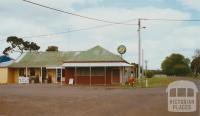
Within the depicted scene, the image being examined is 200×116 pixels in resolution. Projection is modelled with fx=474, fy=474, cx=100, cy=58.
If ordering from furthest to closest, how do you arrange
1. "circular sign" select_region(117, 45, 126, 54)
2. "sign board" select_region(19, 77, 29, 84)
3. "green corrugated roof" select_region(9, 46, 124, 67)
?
"sign board" select_region(19, 77, 29, 84) < "circular sign" select_region(117, 45, 126, 54) < "green corrugated roof" select_region(9, 46, 124, 67)

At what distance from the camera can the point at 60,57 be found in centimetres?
6500

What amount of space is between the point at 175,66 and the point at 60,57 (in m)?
90.8

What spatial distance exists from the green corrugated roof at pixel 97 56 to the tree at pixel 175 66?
8830cm

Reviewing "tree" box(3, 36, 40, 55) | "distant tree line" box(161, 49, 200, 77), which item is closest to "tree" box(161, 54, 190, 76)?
"distant tree line" box(161, 49, 200, 77)

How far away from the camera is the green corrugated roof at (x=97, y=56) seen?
56188mm

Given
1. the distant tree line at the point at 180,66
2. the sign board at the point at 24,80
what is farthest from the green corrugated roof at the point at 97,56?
the distant tree line at the point at 180,66

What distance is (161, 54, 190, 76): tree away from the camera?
145m

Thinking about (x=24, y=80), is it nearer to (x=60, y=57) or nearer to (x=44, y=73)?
(x=44, y=73)

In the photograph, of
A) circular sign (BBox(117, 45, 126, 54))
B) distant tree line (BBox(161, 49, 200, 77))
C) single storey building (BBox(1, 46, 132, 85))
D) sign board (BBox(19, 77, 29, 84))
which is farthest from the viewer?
distant tree line (BBox(161, 49, 200, 77))

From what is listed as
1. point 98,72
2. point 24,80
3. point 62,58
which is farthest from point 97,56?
point 24,80

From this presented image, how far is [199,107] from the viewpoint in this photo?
68.9 ft

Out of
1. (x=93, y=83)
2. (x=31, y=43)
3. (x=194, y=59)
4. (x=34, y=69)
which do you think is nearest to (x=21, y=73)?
(x=34, y=69)

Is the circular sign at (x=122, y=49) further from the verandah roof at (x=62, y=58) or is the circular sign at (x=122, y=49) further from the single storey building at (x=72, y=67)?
the verandah roof at (x=62, y=58)

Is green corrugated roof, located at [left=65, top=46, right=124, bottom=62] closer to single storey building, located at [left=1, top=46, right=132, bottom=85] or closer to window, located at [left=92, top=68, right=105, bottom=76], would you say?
single storey building, located at [left=1, top=46, right=132, bottom=85]
